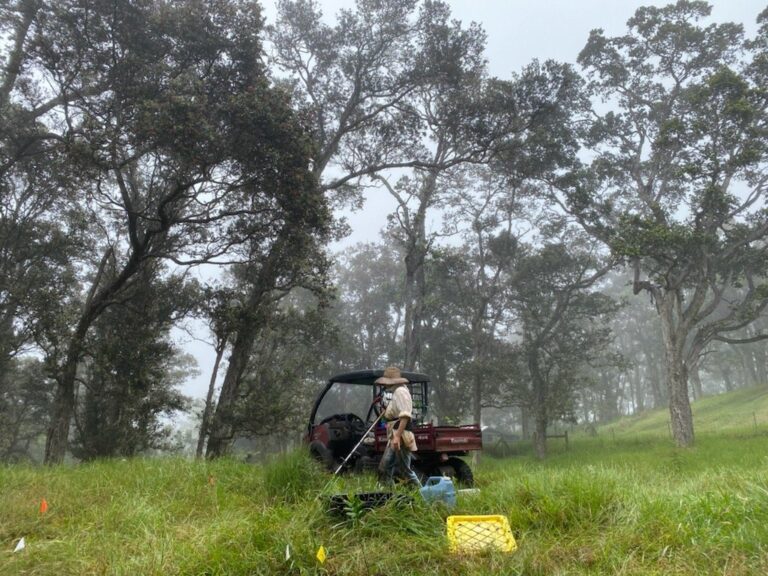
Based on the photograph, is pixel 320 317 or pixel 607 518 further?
pixel 320 317

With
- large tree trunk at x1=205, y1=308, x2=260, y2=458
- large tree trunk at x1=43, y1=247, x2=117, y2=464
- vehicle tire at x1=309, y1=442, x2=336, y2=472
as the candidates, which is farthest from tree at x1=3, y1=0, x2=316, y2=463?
vehicle tire at x1=309, y1=442, x2=336, y2=472

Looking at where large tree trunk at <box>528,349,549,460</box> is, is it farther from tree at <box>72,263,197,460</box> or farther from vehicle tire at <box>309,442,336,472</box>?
vehicle tire at <box>309,442,336,472</box>

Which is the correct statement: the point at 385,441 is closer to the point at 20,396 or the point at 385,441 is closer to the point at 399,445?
the point at 399,445

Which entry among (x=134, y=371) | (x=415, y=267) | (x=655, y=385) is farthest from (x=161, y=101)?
(x=655, y=385)

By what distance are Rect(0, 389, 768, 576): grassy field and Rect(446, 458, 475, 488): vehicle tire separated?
64.9 inches

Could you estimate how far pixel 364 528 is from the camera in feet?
14.0

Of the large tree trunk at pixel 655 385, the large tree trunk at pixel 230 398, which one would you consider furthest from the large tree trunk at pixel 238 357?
the large tree trunk at pixel 655 385

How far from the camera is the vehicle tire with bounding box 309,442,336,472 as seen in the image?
803cm

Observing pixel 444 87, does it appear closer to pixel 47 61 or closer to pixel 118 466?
pixel 47 61

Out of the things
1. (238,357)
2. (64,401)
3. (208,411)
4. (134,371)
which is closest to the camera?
(64,401)

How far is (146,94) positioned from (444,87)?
8395 mm

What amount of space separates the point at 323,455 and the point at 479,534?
464cm

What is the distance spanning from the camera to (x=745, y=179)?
56.9ft

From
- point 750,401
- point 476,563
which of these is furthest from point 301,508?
point 750,401
